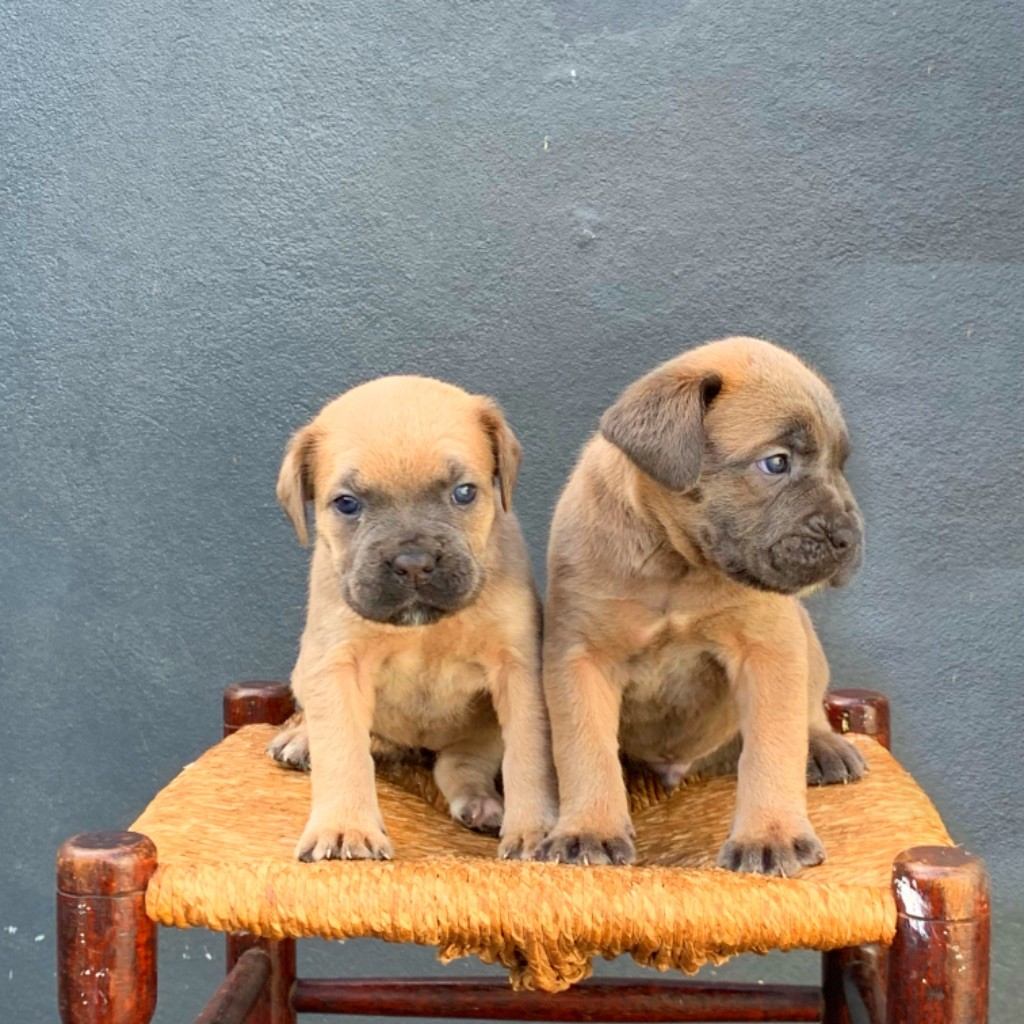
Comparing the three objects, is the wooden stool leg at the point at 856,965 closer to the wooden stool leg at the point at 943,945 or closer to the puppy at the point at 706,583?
the puppy at the point at 706,583

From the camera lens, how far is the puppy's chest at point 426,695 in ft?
6.84

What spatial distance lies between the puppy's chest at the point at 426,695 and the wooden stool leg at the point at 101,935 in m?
0.62

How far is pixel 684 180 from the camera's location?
9.71 ft

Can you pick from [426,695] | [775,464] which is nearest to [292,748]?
[426,695]

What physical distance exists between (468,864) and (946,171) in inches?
78.1

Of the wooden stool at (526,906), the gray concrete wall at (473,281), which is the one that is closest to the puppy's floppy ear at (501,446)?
the wooden stool at (526,906)

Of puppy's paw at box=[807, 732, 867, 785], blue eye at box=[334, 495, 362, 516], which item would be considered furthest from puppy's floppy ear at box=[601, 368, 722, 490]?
puppy's paw at box=[807, 732, 867, 785]

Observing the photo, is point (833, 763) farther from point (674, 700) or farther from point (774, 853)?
point (774, 853)

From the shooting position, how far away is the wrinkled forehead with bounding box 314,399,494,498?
1.90 meters

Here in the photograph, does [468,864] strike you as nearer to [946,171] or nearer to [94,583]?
[94,583]

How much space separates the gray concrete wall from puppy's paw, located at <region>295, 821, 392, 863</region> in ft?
4.40

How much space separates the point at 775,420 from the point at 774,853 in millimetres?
564

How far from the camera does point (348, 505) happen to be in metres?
1.94

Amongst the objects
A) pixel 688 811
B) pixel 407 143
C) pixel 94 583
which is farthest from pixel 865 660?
pixel 94 583
